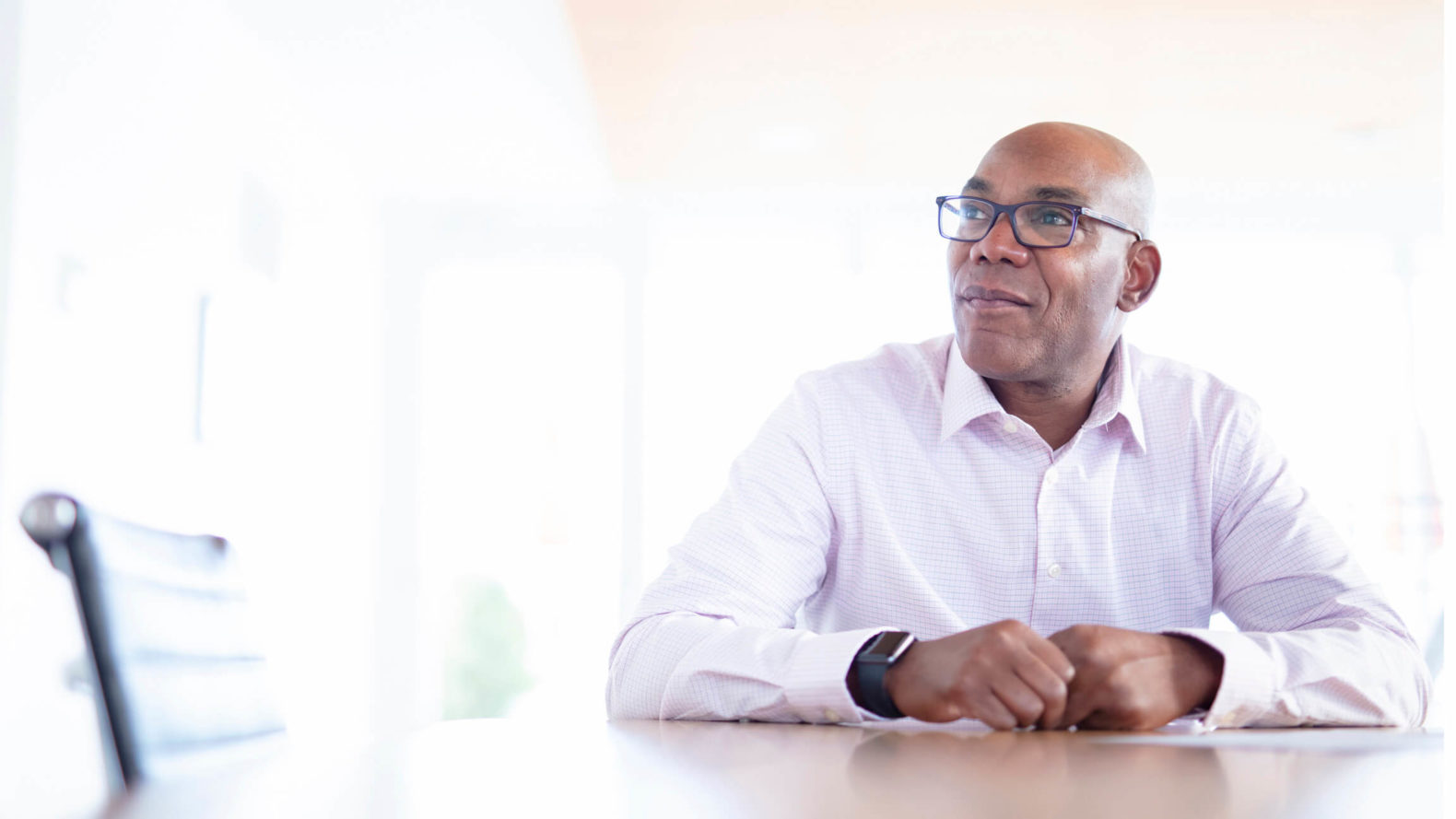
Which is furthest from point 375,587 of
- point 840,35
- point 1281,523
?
point 1281,523

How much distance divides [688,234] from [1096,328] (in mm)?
3761

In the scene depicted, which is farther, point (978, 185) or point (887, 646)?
point (978, 185)

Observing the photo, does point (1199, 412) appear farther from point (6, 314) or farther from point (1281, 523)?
point (6, 314)

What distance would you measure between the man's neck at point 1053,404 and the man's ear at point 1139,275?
0.15 meters

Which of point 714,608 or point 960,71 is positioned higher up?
point 960,71

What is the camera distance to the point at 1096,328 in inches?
70.0

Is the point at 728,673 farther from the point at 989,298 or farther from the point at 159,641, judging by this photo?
the point at 989,298

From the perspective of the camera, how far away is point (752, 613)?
144 cm

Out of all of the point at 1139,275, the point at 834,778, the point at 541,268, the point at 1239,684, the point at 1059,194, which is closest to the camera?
the point at 834,778

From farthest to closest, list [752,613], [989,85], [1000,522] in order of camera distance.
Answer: [989,85], [1000,522], [752,613]

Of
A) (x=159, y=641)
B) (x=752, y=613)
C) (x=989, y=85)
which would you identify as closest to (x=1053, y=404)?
(x=752, y=613)

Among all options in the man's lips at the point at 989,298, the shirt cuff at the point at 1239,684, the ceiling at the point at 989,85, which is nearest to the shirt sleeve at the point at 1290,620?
the shirt cuff at the point at 1239,684

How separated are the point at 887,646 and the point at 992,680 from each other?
0.14 meters

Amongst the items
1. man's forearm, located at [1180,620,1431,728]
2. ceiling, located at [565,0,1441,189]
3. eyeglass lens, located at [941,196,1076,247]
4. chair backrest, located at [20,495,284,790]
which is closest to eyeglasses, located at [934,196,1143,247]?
eyeglass lens, located at [941,196,1076,247]
